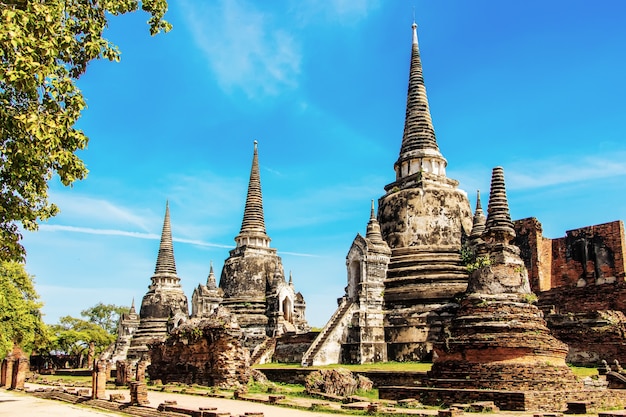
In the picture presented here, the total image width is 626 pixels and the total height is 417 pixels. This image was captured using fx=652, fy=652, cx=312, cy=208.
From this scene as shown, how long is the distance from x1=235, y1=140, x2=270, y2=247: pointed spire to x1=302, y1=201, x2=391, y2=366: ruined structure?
12.0m

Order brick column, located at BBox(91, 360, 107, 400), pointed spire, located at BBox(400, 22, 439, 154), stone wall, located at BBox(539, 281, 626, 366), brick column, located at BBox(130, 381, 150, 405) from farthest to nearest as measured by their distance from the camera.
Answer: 1. pointed spire, located at BBox(400, 22, 439, 154)
2. stone wall, located at BBox(539, 281, 626, 366)
3. brick column, located at BBox(91, 360, 107, 400)
4. brick column, located at BBox(130, 381, 150, 405)

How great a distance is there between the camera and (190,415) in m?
14.2

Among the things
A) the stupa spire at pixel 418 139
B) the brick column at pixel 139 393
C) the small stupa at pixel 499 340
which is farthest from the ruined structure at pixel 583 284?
the brick column at pixel 139 393

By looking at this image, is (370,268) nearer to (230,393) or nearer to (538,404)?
(230,393)

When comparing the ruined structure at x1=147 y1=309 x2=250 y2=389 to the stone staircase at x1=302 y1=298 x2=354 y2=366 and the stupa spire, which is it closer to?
the stone staircase at x1=302 y1=298 x2=354 y2=366

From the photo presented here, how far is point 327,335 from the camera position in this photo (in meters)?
29.0

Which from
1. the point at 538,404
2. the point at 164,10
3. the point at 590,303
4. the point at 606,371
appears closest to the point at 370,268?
the point at 590,303

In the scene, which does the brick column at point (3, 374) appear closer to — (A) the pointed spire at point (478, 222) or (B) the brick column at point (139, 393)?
(B) the brick column at point (139, 393)

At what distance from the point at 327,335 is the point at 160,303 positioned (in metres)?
20.1

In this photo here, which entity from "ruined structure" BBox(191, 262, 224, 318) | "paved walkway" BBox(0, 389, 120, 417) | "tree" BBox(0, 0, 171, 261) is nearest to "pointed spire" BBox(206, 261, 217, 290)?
"ruined structure" BBox(191, 262, 224, 318)

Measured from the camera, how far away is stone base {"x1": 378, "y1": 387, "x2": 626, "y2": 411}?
1491 cm

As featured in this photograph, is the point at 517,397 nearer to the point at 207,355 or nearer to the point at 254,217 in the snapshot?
the point at 207,355

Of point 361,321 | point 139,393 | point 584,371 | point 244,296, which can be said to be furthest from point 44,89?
point 244,296

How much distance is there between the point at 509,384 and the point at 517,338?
1288mm
